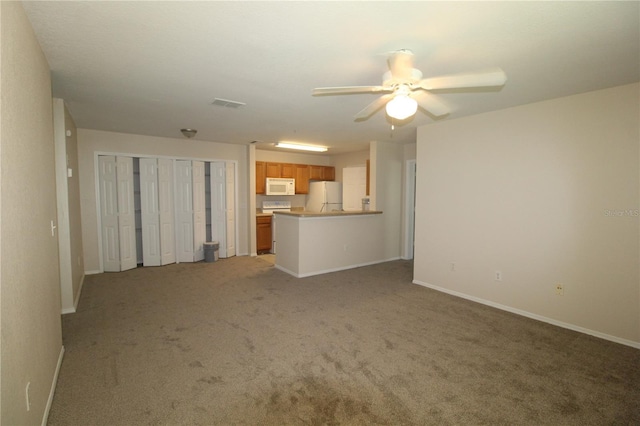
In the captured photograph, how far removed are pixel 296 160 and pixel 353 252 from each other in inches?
121

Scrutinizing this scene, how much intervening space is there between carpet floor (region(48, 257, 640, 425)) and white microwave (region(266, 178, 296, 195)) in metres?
3.38

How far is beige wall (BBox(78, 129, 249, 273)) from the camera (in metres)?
5.01

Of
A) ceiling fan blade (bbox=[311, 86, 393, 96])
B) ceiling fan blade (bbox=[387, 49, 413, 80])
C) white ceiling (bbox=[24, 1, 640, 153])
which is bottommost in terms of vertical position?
ceiling fan blade (bbox=[311, 86, 393, 96])

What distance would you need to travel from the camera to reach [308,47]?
7.02 feet

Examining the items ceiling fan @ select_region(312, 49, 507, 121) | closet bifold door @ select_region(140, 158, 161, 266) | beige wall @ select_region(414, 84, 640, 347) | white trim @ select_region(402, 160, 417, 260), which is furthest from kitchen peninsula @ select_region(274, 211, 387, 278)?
ceiling fan @ select_region(312, 49, 507, 121)

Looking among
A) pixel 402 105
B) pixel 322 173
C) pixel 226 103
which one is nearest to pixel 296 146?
pixel 322 173

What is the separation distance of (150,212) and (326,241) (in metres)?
3.32

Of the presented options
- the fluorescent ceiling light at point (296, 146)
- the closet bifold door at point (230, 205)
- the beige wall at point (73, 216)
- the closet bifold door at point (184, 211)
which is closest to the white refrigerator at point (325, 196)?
the fluorescent ceiling light at point (296, 146)

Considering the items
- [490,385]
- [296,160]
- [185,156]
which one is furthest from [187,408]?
[296,160]

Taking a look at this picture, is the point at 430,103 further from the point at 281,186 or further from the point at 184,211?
the point at 184,211

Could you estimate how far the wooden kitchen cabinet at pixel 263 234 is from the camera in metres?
6.83

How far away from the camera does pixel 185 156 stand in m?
5.89

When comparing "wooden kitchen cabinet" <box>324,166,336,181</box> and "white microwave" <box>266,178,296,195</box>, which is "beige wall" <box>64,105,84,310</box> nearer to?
"white microwave" <box>266,178,296,195</box>

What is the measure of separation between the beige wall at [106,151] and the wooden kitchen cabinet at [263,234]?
149 centimetres
